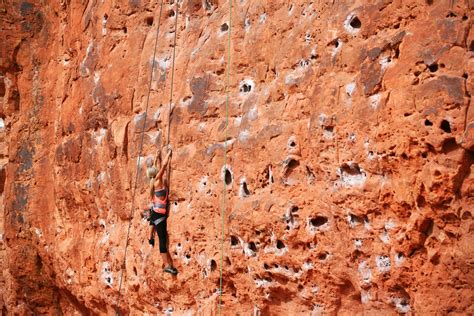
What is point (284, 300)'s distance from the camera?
26.6 feet

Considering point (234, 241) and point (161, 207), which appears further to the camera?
point (161, 207)

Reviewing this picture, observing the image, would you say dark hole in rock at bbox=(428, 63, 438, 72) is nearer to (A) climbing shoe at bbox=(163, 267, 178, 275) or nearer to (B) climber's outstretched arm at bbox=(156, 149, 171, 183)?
(B) climber's outstretched arm at bbox=(156, 149, 171, 183)

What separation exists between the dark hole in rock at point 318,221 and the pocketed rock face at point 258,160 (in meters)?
0.02

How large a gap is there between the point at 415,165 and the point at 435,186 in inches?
11.6

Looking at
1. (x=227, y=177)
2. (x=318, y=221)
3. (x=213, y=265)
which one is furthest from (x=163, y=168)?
(x=318, y=221)

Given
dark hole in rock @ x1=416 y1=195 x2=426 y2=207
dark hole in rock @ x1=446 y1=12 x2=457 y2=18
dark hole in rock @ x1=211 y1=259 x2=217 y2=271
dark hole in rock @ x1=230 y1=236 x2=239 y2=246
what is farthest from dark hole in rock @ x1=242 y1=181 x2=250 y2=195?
dark hole in rock @ x1=446 y1=12 x2=457 y2=18

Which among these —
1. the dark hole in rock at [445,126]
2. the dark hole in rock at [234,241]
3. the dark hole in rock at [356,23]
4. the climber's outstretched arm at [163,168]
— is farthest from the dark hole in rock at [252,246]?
the dark hole in rock at [445,126]

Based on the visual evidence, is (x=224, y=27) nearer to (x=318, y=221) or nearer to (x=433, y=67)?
(x=318, y=221)

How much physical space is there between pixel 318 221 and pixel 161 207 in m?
2.48

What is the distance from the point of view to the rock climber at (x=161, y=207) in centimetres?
936

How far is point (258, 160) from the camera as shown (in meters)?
8.27

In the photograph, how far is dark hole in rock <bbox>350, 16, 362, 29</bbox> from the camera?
7.39 metres

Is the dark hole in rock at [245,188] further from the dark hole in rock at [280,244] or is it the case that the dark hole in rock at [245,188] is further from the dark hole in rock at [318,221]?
the dark hole in rock at [318,221]

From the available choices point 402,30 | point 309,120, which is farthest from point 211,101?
point 402,30
